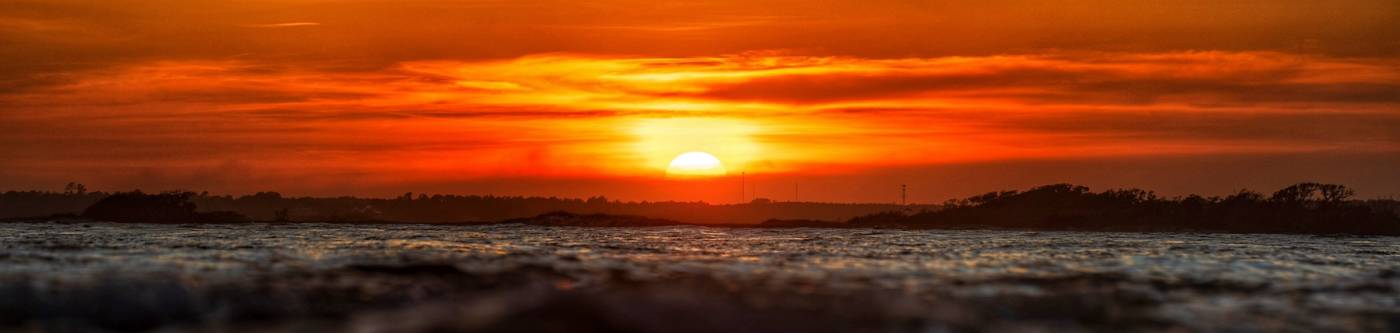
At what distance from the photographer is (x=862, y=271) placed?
1406 inches

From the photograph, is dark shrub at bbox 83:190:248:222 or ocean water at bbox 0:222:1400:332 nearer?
ocean water at bbox 0:222:1400:332

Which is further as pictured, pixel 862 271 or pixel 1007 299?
pixel 862 271

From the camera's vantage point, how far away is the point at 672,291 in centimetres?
1978

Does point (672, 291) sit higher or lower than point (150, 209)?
lower

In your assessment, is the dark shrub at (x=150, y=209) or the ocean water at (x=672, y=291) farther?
the dark shrub at (x=150, y=209)

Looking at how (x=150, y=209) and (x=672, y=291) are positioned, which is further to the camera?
(x=150, y=209)

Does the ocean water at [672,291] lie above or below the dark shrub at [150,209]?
below

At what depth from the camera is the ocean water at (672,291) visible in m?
18.4

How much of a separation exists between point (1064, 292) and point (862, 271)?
858cm

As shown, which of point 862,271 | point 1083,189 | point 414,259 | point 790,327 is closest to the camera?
point 790,327

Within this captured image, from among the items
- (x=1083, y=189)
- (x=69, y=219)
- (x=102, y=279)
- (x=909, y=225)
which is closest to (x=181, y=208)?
(x=69, y=219)

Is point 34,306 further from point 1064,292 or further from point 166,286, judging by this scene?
point 1064,292

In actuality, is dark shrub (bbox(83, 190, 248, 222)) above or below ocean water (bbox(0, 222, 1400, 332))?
above

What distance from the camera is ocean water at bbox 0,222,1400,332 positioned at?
18391 mm
